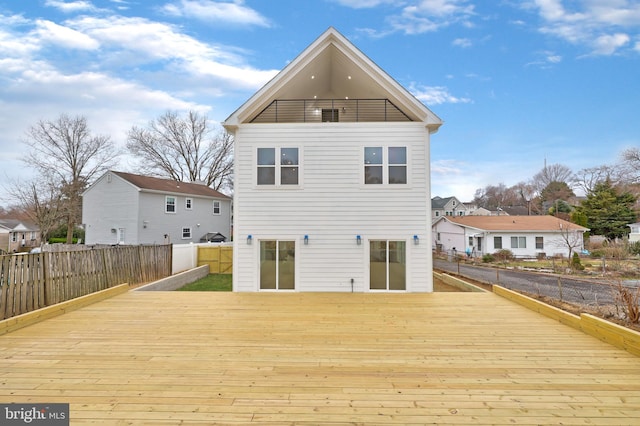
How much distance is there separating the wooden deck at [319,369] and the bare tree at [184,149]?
28.3 m

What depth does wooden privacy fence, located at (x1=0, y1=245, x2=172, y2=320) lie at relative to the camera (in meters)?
5.60

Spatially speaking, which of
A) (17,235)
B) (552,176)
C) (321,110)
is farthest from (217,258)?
(552,176)

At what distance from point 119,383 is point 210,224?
72.0 feet

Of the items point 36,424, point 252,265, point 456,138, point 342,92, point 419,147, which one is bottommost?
point 36,424

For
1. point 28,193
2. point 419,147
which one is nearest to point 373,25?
point 419,147

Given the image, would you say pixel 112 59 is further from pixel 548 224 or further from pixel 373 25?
pixel 548 224

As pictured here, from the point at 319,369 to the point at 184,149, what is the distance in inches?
1318

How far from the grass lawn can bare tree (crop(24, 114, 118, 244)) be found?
63.3ft

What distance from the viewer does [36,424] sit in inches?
107

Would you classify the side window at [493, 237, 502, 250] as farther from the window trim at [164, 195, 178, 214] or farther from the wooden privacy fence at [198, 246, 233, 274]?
the window trim at [164, 195, 178, 214]

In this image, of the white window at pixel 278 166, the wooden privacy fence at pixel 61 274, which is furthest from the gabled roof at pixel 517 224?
the wooden privacy fence at pixel 61 274

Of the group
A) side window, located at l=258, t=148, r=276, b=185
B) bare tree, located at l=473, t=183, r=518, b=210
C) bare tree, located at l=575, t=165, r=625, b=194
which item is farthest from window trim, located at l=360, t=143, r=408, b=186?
bare tree, located at l=473, t=183, r=518, b=210

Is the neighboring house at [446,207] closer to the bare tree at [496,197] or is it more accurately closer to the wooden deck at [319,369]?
the bare tree at [496,197]

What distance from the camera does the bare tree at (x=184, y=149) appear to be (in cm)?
3081
